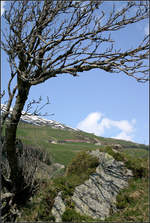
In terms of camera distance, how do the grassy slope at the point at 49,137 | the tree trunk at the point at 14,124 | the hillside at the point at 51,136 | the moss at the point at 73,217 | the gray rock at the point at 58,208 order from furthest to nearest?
the gray rock at the point at 58,208 < the moss at the point at 73,217 < the tree trunk at the point at 14,124 < the grassy slope at the point at 49,137 < the hillside at the point at 51,136

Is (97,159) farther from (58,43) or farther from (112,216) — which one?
(58,43)

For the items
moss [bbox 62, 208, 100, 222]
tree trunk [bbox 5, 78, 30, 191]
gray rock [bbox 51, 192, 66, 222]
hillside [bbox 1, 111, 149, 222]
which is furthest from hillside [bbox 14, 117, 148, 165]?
moss [bbox 62, 208, 100, 222]

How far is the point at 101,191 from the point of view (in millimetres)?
8586

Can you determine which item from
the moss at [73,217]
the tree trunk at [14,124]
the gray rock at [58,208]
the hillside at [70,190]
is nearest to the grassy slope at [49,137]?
the hillside at [70,190]

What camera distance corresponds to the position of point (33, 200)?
7.80 m

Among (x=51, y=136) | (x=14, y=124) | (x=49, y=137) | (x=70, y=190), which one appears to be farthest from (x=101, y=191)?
(x=14, y=124)

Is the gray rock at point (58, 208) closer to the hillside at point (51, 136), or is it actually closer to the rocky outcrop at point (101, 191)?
the rocky outcrop at point (101, 191)

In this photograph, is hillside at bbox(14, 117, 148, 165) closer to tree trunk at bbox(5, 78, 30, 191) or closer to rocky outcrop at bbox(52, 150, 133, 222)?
tree trunk at bbox(5, 78, 30, 191)

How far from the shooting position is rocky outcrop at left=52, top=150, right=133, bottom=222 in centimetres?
760

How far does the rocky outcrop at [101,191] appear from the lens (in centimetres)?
760

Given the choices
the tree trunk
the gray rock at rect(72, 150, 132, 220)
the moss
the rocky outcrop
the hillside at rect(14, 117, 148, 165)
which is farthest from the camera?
the gray rock at rect(72, 150, 132, 220)

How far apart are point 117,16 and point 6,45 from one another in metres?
3.23

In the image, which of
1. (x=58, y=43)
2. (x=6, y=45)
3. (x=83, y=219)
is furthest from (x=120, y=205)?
(x=6, y=45)

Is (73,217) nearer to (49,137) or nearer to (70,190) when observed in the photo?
(70,190)
